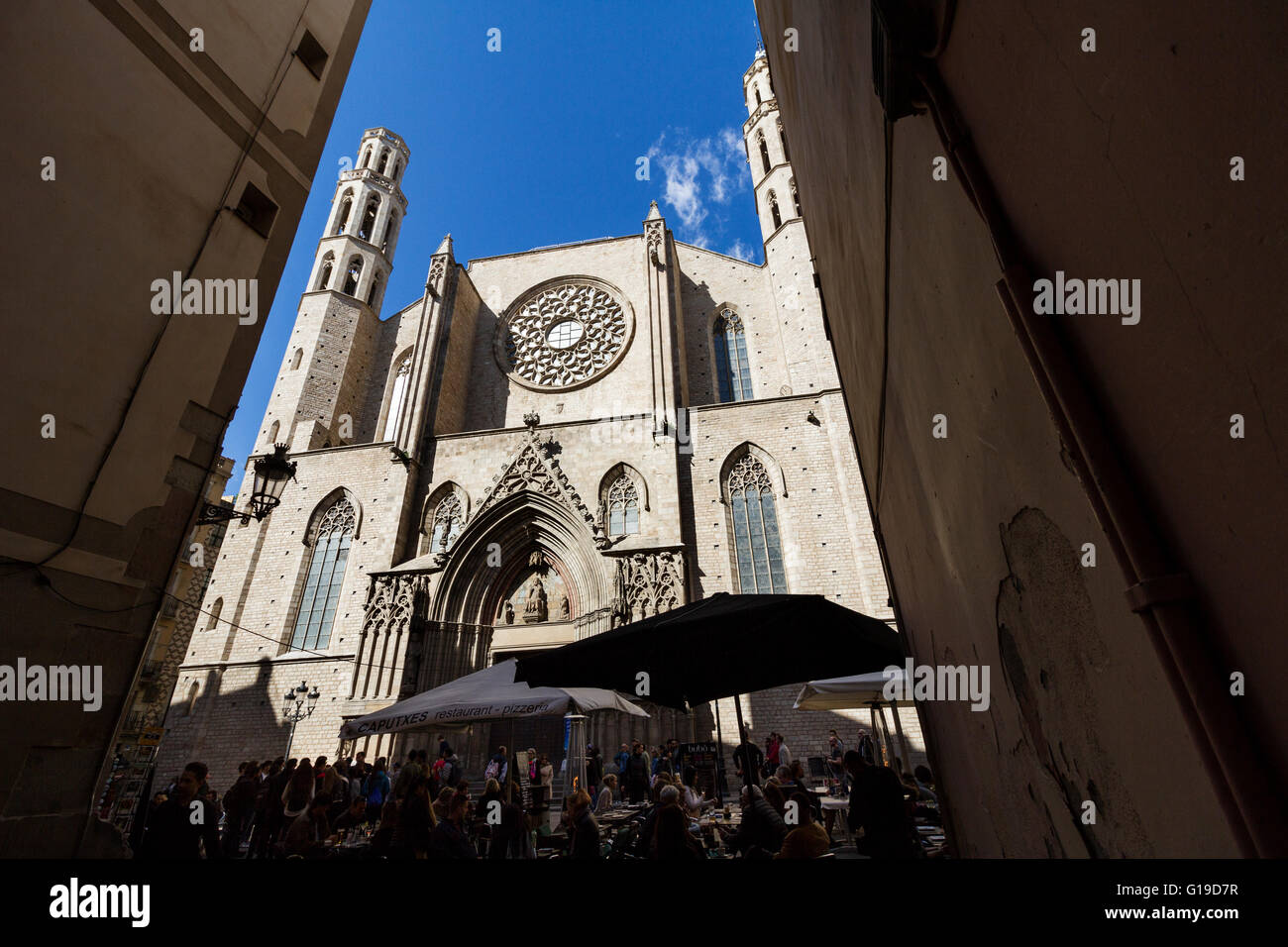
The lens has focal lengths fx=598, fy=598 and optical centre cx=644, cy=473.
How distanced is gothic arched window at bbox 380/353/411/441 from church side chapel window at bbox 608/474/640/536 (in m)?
8.90

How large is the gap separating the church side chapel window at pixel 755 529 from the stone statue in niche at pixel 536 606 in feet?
16.6

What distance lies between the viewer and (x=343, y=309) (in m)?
21.5

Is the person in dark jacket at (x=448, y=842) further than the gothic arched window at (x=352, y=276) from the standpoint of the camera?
No

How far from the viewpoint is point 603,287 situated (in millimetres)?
22406

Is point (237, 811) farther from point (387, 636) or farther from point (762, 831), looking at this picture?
point (762, 831)

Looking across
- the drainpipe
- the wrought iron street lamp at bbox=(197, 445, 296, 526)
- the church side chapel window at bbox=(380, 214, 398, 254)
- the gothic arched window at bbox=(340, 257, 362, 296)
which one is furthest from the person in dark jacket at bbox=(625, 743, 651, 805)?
the church side chapel window at bbox=(380, 214, 398, 254)

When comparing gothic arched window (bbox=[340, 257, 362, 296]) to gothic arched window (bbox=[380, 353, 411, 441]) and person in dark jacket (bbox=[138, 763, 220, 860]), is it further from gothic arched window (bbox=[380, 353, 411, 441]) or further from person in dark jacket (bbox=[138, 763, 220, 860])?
person in dark jacket (bbox=[138, 763, 220, 860])

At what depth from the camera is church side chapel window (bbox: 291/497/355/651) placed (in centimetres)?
1566

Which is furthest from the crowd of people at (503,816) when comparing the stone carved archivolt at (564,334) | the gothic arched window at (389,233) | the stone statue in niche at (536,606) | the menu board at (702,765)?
the gothic arched window at (389,233)

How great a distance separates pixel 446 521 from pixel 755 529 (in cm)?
855

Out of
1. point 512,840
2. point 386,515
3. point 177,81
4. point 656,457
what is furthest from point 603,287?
point 512,840

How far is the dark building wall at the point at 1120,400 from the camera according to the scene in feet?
2.45

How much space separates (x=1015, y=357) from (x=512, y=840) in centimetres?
593

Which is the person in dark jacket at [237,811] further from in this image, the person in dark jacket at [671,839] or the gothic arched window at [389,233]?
the gothic arched window at [389,233]
